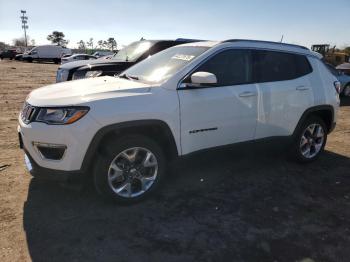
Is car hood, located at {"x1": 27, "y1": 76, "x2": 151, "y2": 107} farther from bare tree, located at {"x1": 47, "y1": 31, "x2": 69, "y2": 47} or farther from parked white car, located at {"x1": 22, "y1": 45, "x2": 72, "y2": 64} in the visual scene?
bare tree, located at {"x1": 47, "y1": 31, "x2": 69, "y2": 47}

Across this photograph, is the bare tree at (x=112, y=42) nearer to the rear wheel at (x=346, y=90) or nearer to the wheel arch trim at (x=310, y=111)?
the rear wheel at (x=346, y=90)

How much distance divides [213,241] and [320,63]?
11.7 ft

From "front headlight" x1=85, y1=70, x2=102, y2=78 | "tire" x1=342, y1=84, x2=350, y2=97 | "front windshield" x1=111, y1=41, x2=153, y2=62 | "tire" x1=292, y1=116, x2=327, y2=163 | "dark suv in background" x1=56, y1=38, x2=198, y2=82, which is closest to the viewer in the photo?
"tire" x1=292, y1=116, x2=327, y2=163

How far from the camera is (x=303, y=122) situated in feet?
17.4

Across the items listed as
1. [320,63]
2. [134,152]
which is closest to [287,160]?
[320,63]

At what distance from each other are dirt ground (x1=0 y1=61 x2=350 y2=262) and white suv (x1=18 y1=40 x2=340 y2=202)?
→ 31 centimetres

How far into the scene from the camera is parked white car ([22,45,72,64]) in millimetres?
43438

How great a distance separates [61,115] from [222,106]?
1856 millimetres

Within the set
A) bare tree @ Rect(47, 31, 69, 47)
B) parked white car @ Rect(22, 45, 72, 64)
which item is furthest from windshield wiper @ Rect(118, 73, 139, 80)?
bare tree @ Rect(47, 31, 69, 47)

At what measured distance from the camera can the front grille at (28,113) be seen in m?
3.62

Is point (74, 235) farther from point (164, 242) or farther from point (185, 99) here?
point (185, 99)

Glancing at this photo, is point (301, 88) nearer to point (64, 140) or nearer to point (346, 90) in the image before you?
point (64, 140)

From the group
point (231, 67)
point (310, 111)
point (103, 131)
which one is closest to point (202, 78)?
point (231, 67)

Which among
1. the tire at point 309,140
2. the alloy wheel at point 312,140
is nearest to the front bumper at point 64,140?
the tire at point 309,140
